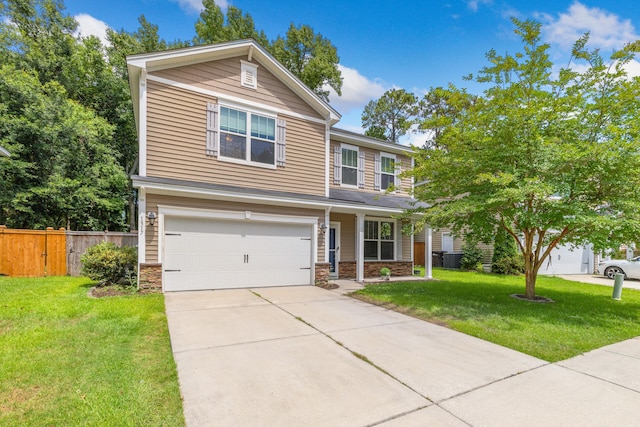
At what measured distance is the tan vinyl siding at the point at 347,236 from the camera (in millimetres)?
11914

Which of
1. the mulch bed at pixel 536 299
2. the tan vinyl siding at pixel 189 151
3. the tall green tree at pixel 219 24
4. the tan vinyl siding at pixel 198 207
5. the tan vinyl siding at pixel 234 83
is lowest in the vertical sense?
the mulch bed at pixel 536 299

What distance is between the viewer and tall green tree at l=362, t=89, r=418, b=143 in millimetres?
26422

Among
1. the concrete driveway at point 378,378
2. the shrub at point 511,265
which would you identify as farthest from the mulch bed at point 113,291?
the shrub at point 511,265

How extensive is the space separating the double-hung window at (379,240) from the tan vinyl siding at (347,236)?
57 centimetres

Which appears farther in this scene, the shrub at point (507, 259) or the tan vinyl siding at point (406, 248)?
the shrub at point (507, 259)

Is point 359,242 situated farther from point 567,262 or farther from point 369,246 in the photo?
point 567,262

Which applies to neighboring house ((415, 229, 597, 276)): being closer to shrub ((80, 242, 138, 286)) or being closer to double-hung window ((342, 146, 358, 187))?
double-hung window ((342, 146, 358, 187))

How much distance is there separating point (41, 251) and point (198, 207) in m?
5.92

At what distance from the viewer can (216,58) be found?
9008mm

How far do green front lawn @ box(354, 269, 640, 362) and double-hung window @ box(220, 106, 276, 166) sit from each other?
5052 millimetres

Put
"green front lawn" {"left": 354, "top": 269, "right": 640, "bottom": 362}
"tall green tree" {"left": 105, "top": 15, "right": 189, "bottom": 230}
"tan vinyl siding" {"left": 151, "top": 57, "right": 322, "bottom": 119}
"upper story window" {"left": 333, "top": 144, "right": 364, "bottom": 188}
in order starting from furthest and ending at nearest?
"tall green tree" {"left": 105, "top": 15, "right": 189, "bottom": 230}
"upper story window" {"left": 333, "top": 144, "right": 364, "bottom": 188}
"tan vinyl siding" {"left": 151, "top": 57, "right": 322, "bottom": 119}
"green front lawn" {"left": 354, "top": 269, "right": 640, "bottom": 362}

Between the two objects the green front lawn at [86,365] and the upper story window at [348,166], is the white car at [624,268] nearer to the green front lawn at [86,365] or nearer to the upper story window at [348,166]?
the upper story window at [348,166]

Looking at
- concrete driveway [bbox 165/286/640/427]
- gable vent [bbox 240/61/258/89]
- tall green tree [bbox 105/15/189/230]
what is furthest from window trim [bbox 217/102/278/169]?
tall green tree [bbox 105/15/189/230]

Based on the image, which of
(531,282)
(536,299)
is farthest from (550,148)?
(536,299)
